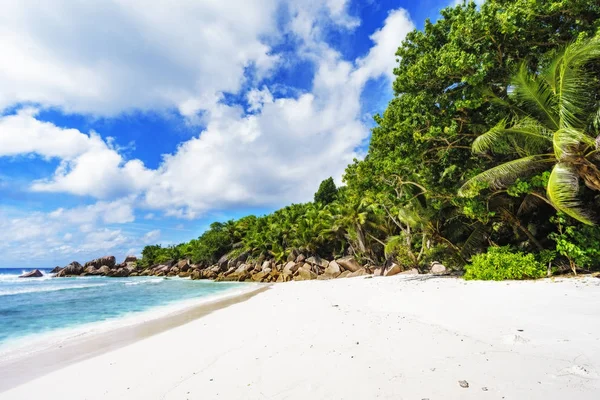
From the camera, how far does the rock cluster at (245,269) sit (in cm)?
2427

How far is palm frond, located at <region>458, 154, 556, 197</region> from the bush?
2439mm

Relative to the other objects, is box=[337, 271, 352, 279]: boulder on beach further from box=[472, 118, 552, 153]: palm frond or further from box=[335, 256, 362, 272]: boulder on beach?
box=[472, 118, 552, 153]: palm frond

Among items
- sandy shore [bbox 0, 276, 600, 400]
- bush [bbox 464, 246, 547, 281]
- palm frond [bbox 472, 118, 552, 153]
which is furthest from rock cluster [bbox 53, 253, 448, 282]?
sandy shore [bbox 0, 276, 600, 400]

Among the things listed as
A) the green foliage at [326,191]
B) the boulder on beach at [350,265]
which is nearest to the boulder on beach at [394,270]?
the boulder on beach at [350,265]

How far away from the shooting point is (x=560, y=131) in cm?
788

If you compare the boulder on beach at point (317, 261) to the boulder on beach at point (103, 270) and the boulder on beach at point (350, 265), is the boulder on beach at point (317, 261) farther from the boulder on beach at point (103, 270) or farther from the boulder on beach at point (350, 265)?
the boulder on beach at point (103, 270)

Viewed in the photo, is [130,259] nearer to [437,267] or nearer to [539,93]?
[437,267]

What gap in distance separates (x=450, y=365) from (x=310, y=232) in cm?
2742

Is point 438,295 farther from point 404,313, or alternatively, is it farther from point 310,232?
point 310,232

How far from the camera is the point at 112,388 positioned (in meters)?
4.50

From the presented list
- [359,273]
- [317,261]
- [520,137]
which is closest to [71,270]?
[317,261]

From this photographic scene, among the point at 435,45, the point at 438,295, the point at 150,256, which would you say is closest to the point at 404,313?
the point at 438,295

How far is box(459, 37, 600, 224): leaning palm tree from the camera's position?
7.70 m

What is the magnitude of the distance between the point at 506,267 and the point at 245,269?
27.7 m
